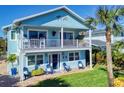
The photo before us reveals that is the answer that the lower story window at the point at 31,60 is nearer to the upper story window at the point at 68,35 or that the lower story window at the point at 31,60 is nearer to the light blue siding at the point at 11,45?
the light blue siding at the point at 11,45

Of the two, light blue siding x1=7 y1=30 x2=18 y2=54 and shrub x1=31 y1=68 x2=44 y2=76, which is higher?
light blue siding x1=7 y1=30 x2=18 y2=54

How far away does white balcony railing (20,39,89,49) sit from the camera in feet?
77.7

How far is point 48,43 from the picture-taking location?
26.0 meters

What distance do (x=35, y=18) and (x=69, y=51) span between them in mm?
6057

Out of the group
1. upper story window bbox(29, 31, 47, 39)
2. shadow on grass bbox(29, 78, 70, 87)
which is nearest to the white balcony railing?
upper story window bbox(29, 31, 47, 39)

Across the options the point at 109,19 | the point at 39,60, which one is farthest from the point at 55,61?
the point at 109,19

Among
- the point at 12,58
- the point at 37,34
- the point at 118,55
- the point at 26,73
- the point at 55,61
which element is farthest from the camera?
the point at 118,55

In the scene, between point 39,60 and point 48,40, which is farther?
point 48,40

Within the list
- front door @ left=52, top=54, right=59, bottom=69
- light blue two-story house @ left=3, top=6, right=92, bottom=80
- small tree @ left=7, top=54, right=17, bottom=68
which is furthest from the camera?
front door @ left=52, top=54, right=59, bottom=69

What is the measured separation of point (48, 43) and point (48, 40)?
0.32 meters

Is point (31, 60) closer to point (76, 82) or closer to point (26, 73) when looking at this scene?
point (26, 73)

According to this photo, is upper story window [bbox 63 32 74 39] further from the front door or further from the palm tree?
the palm tree

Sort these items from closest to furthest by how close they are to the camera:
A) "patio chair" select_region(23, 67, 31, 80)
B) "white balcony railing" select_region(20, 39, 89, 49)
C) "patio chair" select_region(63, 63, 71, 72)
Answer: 1. "patio chair" select_region(23, 67, 31, 80)
2. "white balcony railing" select_region(20, 39, 89, 49)
3. "patio chair" select_region(63, 63, 71, 72)
